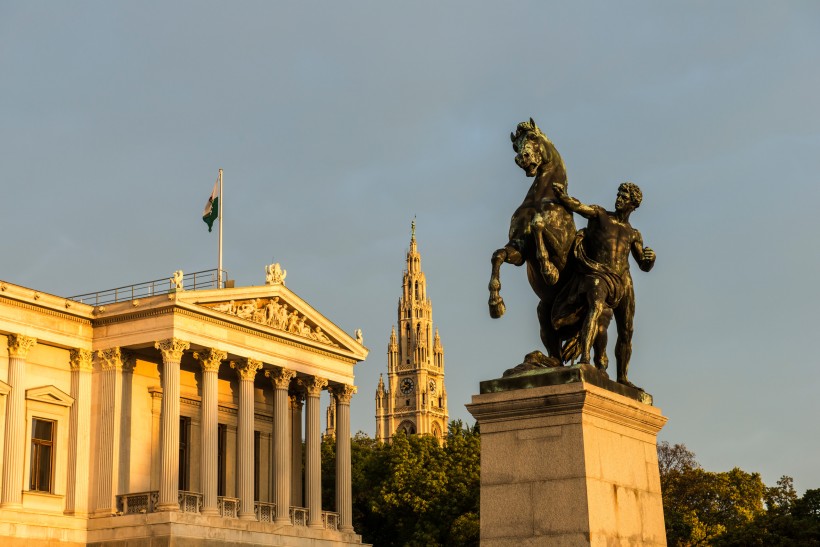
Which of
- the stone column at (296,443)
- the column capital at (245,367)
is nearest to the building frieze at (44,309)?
the column capital at (245,367)

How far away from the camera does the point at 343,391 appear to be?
210ft

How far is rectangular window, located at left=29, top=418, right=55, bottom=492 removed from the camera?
52.5 metres

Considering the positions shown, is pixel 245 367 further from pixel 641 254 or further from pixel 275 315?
pixel 641 254

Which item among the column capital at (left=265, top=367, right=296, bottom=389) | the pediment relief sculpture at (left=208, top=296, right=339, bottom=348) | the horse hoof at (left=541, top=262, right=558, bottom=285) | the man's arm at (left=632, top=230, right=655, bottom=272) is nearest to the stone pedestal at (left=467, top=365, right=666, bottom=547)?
the horse hoof at (left=541, top=262, right=558, bottom=285)

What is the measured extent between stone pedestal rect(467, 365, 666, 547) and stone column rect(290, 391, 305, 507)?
169 ft

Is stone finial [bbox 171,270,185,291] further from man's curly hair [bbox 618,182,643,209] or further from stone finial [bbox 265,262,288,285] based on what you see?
man's curly hair [bbox 618,182,643,209]

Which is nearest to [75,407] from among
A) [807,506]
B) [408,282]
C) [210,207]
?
[210,207]

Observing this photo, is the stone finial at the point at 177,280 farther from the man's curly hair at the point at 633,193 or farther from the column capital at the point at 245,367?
the man's curly hair at the point at 633,193

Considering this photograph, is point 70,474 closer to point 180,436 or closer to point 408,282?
point 180,436

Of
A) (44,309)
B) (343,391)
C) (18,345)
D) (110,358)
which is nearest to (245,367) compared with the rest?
(110,358)

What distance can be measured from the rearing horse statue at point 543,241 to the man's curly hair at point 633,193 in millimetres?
697

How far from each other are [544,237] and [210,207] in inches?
1914

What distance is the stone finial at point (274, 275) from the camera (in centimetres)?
5994

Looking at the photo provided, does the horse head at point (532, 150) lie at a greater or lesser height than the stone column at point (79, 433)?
lesser
